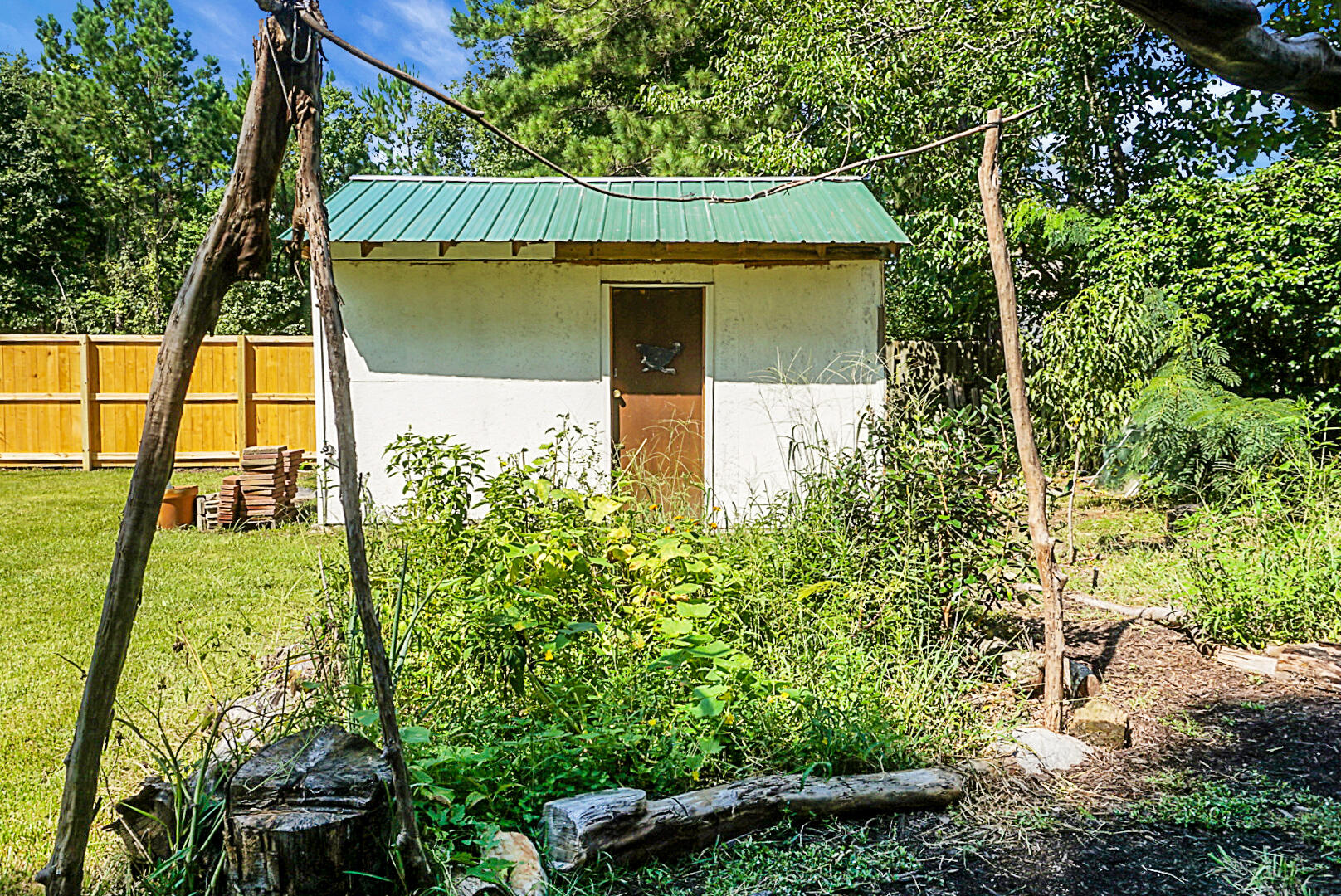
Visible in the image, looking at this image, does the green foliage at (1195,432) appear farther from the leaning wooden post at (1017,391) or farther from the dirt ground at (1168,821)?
the leaning wooden post at (1017,391)

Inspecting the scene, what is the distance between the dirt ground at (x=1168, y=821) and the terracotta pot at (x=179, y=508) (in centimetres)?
751

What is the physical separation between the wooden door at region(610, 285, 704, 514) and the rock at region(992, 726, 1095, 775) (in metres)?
4.90

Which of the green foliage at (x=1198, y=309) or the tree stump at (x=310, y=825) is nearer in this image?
the tree stump at (x=310, y=825)

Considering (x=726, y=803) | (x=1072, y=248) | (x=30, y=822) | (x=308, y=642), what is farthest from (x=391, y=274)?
(x=1072, y=248)

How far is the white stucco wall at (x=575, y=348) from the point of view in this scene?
793cm

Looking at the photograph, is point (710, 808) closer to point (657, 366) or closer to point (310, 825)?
point (310, 825)

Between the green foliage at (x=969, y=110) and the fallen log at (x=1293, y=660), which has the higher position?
the green foliage at (x=969, y=110)

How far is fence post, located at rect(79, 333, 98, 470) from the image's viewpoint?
1241 centimetres

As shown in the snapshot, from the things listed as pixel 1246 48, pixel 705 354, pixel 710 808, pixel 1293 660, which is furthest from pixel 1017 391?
pixel 705 354

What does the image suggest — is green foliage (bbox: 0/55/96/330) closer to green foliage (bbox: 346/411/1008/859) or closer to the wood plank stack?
the wood plank stack

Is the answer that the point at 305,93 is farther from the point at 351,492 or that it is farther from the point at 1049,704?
the point at 1049,704

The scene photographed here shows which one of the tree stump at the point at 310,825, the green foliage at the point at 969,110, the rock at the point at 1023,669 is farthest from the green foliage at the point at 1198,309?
the tree stump at the point at 310,825

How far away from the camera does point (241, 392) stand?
41.2ft

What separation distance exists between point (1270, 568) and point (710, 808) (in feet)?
12.0
